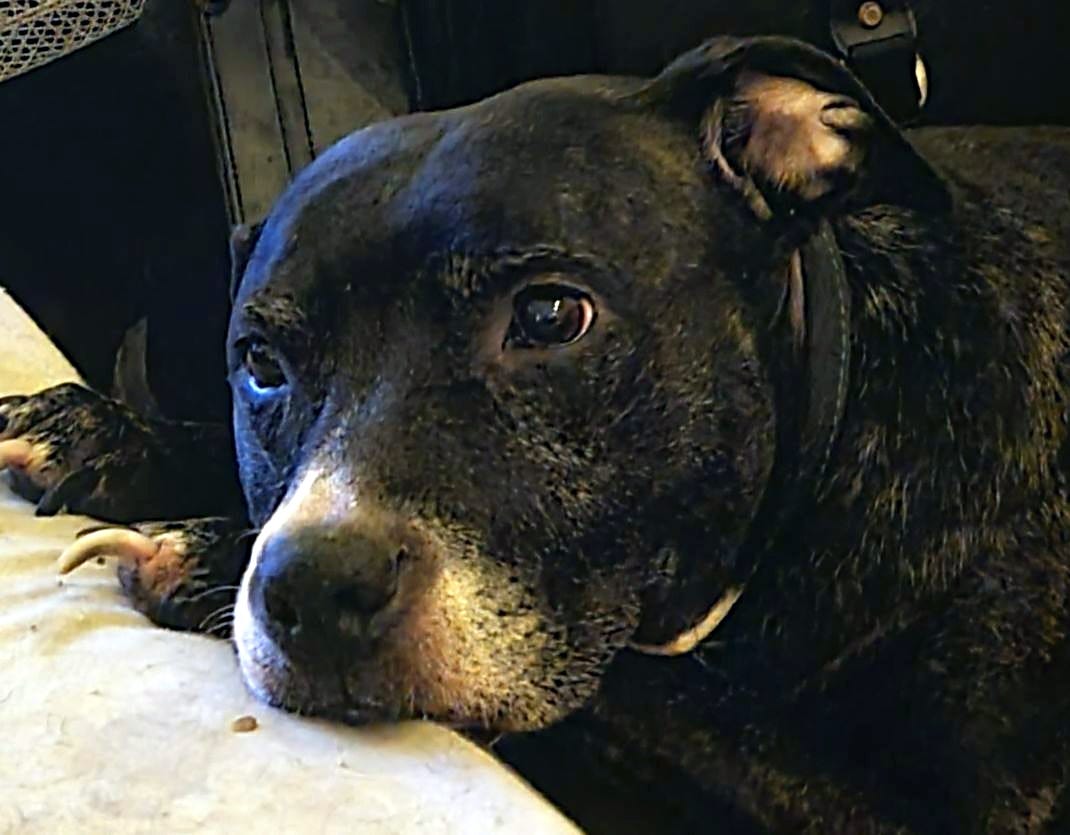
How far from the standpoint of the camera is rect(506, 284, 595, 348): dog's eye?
1597mm

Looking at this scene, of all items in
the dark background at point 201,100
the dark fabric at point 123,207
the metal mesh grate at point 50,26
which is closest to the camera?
the metal mesh grate at point 50,26

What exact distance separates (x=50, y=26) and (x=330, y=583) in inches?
42.7

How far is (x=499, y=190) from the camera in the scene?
63.9 inches

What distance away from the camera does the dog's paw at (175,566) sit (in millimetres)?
1785

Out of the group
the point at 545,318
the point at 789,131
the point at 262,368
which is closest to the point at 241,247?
the point at 262,368

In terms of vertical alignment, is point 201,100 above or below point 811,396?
above

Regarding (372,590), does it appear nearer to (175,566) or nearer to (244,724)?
(244,724)

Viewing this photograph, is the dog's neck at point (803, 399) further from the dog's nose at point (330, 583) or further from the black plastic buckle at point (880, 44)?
the black plastic buckle at point (880, 44)

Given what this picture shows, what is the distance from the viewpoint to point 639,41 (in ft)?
8.52

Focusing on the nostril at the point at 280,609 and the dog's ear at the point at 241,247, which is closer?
the nostril at the point at 280,609

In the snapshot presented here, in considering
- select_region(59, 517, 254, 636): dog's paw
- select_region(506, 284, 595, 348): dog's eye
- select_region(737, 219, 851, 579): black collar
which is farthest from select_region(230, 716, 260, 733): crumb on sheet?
select_region(737, 219, 851, 579): black collar

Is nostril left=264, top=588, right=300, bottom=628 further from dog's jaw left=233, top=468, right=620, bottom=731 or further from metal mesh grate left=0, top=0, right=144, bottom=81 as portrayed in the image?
metal mesh grate left=0, top=0, right=144, bottom=81

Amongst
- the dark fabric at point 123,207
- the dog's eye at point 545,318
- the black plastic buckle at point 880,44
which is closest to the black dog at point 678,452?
the dog's eye at point 545,318

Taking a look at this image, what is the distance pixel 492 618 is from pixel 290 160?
1.33 m
